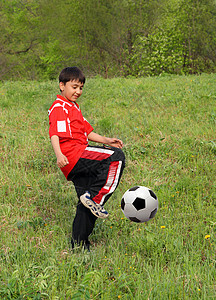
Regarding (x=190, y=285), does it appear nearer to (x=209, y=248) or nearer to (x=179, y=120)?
(x=209, y=248)

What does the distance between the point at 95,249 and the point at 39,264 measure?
619 mm

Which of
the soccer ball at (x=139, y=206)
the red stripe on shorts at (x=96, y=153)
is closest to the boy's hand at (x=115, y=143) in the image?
the red stripe on shorts at (x=96, y=153)

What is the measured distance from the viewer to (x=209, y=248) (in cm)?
322

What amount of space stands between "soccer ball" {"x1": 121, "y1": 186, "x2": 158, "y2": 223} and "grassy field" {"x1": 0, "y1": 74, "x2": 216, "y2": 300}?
216 mm

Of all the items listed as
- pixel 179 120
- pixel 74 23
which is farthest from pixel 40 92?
pixel 74 23

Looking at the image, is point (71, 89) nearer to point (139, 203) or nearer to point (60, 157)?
point (60, 157)

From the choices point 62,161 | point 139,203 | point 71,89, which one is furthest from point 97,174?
point 71,89

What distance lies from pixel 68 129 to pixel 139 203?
3.57 ft

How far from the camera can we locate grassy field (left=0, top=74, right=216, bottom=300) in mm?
2627

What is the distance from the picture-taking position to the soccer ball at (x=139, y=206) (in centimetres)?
333

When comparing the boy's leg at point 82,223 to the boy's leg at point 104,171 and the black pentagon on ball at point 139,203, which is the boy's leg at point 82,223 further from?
the black pentagon on ball at point 139,203

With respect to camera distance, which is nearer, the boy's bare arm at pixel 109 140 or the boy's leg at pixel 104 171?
the boy's leg at pixel 104 171

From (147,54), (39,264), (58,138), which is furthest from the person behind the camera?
(147,54)

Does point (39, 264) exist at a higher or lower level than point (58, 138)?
lower
